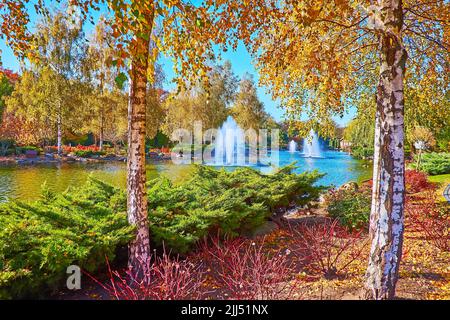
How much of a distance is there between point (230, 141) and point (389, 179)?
26.1 meters

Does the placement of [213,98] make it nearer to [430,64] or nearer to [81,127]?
[81,127]

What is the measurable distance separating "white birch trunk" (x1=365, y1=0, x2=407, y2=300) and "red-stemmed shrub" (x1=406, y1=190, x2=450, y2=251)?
2.25 meters

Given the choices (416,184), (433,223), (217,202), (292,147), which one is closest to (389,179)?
(217,202)

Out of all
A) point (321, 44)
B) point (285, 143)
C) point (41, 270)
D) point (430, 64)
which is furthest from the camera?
point (285, 143)

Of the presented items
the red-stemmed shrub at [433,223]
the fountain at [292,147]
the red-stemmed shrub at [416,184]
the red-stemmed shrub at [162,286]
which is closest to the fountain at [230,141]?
the fountain at [292,147]

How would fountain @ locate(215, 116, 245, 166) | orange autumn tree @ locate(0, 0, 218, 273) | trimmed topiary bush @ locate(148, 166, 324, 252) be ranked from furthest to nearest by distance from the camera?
1. fountain @ locate(215, 116, 245, 166)
2. trimmed topiary bush @ locate(148, 166, 324, 252)
3. orange autumn tree @ locate(0, 0, 218, 273)

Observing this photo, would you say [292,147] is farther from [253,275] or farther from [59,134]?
[253,275]

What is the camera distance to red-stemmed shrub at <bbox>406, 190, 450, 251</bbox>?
4.68 meters

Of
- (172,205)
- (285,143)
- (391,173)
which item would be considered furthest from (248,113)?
(391,173)

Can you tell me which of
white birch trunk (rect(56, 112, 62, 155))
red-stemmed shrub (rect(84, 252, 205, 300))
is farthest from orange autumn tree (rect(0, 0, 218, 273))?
white birch trunk (rect(56, 112, 62, 155))

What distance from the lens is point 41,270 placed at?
307 centimetres

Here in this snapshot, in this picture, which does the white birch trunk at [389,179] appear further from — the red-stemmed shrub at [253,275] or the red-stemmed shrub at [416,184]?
the red-stemmed shrub at [416,184]

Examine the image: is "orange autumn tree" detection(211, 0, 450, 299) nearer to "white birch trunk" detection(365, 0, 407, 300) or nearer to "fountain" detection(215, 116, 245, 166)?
"white birch trunk" detection(365, 0, 407, 300)

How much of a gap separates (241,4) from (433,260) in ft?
12.7
